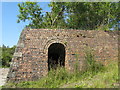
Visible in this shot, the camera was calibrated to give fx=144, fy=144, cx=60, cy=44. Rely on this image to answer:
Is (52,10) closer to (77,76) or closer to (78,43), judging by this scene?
(78,43)

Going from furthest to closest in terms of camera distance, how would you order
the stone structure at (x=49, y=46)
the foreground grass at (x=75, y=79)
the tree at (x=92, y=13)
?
the tree at (x=92, y=13) → the stone structure at (x=49, y=46) → the foreground grass at (x=75, y=79)

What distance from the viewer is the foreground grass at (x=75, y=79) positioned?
6034 mm

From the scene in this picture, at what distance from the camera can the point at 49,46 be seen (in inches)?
329

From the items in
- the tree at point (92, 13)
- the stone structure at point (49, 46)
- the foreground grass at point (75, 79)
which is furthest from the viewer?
the tree at point (92, 13)

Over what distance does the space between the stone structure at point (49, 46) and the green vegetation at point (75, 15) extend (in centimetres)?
891

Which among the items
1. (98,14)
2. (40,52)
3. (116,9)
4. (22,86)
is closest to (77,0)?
(98,14)

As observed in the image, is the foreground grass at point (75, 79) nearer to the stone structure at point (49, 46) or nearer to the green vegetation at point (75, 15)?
the stone structure at point (49, 46)

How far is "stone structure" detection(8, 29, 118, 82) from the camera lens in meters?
7.69

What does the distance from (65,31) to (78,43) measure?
1069 mm

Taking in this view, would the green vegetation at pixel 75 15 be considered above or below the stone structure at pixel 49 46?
above

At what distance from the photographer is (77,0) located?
63.6 ft

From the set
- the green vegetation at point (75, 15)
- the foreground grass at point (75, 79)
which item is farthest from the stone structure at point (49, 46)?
the green vegetation at point (75, 15)

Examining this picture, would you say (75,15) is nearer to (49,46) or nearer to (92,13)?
(92,13)

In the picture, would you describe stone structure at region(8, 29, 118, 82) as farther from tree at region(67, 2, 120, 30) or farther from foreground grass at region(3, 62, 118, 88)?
tree at region(67, 2, 120, 30)
